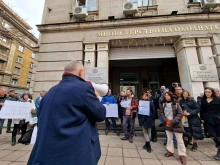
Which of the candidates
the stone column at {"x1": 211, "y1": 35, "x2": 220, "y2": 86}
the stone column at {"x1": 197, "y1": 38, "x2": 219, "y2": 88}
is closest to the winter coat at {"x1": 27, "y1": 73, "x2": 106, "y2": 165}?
the stone column at {"x1": 197, "y1": 38, "x2": 219, "y2": 88}

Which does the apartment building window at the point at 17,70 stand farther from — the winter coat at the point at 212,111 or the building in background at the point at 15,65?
the winter coat at the point at 212,111

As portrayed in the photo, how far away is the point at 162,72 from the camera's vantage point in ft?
38.0

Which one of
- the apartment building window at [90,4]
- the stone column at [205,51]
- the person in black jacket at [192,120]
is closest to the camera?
the person in black jacket at [192,120]

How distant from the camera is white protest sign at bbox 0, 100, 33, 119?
12.7 ft

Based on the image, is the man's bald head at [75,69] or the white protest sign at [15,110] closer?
the man's bald head at [75,69]

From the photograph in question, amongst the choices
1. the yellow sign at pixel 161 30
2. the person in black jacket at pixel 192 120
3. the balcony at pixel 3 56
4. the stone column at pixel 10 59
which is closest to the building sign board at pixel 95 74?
the yellow sign at pixel 161 30

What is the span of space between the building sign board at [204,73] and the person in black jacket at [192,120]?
10.3ft

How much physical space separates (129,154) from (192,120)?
2.48 meters

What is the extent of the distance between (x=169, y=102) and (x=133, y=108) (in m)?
1.43

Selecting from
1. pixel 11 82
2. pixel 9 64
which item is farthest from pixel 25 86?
pixel 9 64

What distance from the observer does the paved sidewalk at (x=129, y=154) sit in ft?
10.1

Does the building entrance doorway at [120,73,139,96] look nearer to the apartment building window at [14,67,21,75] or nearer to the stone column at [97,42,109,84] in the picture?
the stone column at [97,42,109,84]

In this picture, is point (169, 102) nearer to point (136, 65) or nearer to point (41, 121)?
point (41, 121)

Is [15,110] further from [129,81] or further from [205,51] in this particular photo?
[205,51]
